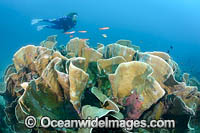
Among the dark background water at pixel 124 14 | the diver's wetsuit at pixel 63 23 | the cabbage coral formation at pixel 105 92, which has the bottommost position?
the cabbage coral formation at pixel 105 92

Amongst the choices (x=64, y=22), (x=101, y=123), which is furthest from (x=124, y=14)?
(x=101, y=123)

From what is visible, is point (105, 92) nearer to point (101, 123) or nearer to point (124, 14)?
point (101, 123)

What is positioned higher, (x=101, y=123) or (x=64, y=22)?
(x=64, y=22)

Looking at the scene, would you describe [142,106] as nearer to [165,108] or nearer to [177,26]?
[165,108]

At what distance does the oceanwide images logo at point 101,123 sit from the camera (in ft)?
6.45

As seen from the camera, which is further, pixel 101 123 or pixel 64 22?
pixel 64 22

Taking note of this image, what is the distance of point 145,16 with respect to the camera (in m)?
137

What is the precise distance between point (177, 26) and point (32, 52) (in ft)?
440

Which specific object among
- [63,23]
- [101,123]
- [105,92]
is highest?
[63,23]

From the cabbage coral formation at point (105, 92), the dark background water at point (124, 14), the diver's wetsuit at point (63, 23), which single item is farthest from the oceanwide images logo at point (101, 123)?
the dark background water at point (124, 14)

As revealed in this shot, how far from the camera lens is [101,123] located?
1.96m

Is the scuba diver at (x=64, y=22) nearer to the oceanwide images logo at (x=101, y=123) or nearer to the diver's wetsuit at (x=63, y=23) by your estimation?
the diver's wetsuit at (x=63, y=23)

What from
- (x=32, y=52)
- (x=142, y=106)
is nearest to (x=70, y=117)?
(x=142, y=106)

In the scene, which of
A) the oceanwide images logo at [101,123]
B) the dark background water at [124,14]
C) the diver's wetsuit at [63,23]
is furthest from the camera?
the dark background water at [124,14]
